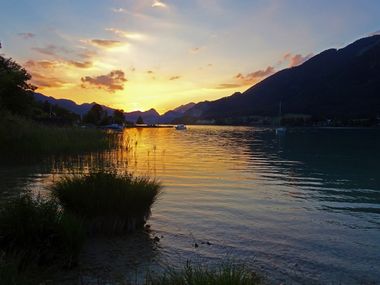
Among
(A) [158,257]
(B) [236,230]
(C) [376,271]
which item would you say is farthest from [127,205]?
(C) [376,271]

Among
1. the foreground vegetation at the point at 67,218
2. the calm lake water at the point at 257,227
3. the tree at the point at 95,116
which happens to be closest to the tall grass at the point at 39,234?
the foreground vegetation at the point at 67,218

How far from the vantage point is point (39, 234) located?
906cm

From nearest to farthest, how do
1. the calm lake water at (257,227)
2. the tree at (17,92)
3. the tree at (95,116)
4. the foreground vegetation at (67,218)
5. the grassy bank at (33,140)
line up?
1. the foreground vegetation at (67,218)
2. the calm lake water at (257,227)
3. the grassy bank at (33,140)
4. the tree at (17,92)
5. the tree at (95,116)

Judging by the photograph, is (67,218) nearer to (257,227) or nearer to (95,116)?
(257,227)

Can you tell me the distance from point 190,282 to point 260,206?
1325cm

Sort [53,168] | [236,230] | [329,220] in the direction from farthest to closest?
[53,168] < [329,220] < [236,230]

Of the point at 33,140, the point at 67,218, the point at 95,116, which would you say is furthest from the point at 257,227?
the point at 95,116

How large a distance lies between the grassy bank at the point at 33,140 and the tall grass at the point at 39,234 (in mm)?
23717

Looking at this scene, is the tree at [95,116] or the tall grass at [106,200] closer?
the tall grass at [106,200]

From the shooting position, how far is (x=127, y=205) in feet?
41.0

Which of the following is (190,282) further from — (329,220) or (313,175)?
(313,175)

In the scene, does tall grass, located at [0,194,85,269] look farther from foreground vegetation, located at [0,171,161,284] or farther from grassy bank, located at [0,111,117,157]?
grassy bank, located at [0,111,117,157]

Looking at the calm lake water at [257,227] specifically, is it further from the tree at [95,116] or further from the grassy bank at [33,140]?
the tree at [95,116]

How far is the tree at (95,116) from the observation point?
175100 mm
